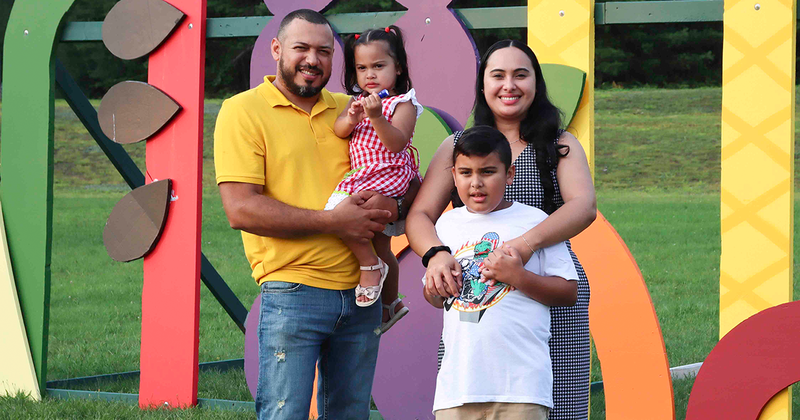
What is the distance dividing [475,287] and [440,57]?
198cm

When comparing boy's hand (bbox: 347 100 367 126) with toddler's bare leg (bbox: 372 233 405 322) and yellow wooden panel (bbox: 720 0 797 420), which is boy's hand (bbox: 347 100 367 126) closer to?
toddler's bare leg (bbox: 372 233 405 322)

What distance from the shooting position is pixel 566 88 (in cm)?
387

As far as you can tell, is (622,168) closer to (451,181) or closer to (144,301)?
(144,301)

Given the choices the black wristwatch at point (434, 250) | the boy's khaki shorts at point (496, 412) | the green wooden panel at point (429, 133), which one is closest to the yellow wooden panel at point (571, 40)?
the green wooden panel at point (429, 133)

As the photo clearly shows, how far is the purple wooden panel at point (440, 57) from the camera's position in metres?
4.14

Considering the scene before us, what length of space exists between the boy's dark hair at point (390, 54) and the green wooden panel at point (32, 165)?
2391mm

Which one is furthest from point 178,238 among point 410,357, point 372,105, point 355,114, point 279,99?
point 372,105

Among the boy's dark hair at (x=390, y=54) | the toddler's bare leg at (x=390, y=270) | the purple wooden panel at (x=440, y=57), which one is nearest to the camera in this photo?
the toddler's bare leg at (x=390, y=270)

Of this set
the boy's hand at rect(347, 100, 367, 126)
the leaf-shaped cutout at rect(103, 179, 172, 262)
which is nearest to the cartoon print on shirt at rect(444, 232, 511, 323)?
the boy's hand at rect(347, 100, 367, 126)

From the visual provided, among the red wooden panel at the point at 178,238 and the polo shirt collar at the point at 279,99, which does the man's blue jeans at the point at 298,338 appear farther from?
the red wooden panel at the point at 178,238

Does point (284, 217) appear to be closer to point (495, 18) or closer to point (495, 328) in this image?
point (495, 328)

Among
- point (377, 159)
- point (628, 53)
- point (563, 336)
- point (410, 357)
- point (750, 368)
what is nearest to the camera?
point (563, 336)

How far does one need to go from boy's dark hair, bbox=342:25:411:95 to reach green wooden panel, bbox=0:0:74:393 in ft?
7.84

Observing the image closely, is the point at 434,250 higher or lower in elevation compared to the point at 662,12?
lower
